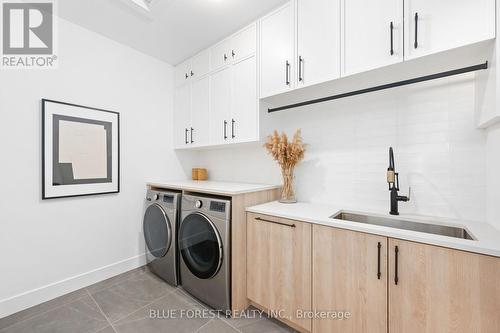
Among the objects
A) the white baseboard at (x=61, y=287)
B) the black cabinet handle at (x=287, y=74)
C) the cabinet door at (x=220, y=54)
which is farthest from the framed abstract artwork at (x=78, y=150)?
the black cabinet handle at (x=287, y=74)

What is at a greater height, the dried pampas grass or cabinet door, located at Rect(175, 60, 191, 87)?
cabinet door, located at Rect(175, 60, 191, 87)

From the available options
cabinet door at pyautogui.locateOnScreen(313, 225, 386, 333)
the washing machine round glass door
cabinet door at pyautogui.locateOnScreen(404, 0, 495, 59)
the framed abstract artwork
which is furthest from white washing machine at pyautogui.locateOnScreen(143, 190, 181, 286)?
cabinet door at pyautogui.locateOnScreen(404, 0, 495, 59)

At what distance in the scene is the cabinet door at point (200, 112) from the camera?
7.92ft

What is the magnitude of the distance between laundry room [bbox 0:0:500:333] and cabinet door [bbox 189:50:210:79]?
2 cm

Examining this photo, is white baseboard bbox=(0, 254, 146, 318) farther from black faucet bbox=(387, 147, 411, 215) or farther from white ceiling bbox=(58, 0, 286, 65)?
black faucet bbox=(387, 147, 411, 215)

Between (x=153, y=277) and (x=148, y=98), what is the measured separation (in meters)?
2.09

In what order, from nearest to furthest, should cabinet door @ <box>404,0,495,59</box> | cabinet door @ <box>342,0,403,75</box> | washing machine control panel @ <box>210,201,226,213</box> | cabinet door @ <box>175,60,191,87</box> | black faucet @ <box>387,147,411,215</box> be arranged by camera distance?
cabinet door @ <box>404,0,495,59</box> < cabinet door @ <box>342,0,403,75</box> < black faucet @ <box>387,147,411,215</box> < washing machine control panel @ <box>210,201,226,213</box> < cabinet door @ <box>175,60,191,87</box>

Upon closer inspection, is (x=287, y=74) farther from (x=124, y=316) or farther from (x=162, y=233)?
(x=124, y=316)

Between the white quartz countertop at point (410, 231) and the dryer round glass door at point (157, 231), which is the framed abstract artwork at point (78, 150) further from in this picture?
the white quartz countertop at point (410, 231)

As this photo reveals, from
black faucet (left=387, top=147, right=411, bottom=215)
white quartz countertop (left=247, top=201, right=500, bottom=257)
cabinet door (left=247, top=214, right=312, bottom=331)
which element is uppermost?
black faucet (left=387, top=147, right=411, bottom=215)

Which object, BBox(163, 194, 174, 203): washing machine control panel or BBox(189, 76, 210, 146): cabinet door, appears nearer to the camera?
BBox(163, 194, 174, 203): washing machine control panel

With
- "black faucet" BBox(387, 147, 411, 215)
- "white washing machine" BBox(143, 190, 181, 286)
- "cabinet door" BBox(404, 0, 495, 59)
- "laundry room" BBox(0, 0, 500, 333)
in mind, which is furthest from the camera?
"white washing machine" BBox(143, 190, 181, 286)

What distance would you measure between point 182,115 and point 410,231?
2576 mm

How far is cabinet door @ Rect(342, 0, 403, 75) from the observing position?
127cm
